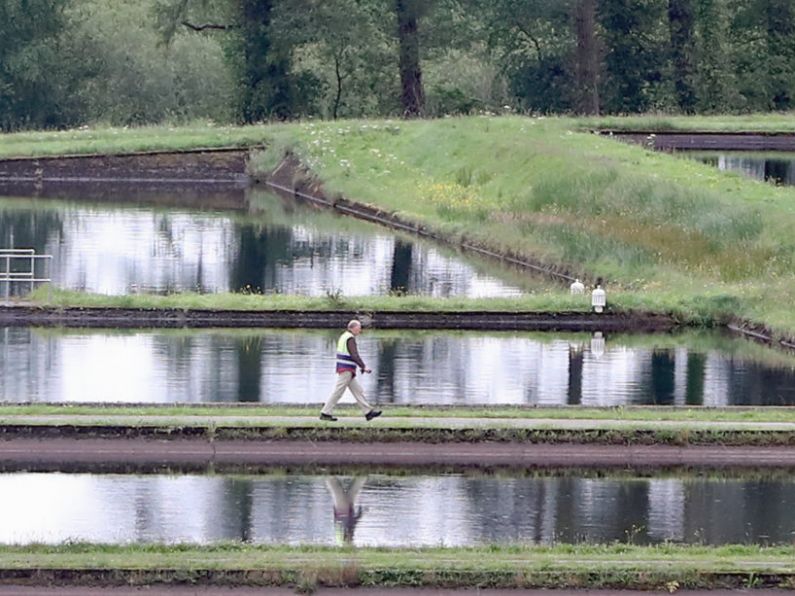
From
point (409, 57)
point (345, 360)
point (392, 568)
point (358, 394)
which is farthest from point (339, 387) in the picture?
point (409, 57)

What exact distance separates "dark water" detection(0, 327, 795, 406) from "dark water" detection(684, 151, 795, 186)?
28583mm

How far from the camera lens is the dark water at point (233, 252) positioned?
44.1m

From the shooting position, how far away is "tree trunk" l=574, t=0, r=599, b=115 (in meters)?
91.1

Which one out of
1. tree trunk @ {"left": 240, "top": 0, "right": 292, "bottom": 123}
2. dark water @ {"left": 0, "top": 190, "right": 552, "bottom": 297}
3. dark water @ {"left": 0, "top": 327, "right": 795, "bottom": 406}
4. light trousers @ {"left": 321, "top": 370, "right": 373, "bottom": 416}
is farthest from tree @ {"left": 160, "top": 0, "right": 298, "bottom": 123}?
light trousers @ {"left": 321, "top": 370, "right": 373, "bottom": 416}

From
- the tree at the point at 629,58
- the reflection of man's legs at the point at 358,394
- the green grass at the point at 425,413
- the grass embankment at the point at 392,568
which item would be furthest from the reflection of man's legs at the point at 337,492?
the tree at the point at 629,58

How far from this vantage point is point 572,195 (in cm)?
5341

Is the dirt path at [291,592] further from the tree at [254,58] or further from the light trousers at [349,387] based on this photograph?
the tree at [254,58]

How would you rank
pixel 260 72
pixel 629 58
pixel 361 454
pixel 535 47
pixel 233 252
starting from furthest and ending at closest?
pixel 535 47 → pixel 629 58 → pixel 260 72 → pixel 233 252 → pixel 361 454

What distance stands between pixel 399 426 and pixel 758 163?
1824 inches

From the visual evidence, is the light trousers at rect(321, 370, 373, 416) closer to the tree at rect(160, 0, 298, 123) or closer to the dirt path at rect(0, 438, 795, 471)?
the dirt path at rect(0, 438, 795, 471)

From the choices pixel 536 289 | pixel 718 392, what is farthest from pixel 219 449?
pixel 536 289

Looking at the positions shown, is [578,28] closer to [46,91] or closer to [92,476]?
[46,91]

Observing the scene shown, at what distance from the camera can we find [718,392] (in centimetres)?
3094

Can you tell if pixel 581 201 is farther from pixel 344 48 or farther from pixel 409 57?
pixel 344 48
